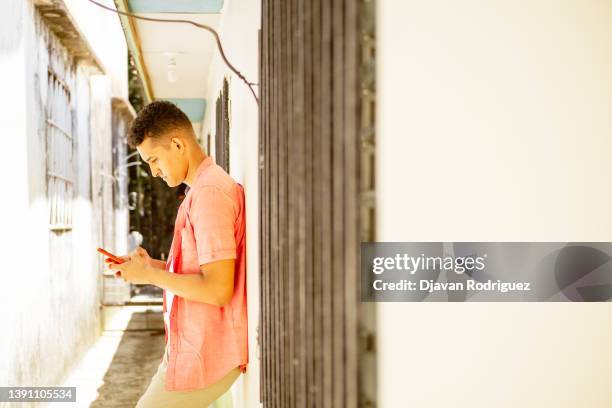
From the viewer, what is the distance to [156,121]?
2.32 m

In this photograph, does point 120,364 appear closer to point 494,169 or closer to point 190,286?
point 190,286

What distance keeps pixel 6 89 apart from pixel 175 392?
249 centimetres

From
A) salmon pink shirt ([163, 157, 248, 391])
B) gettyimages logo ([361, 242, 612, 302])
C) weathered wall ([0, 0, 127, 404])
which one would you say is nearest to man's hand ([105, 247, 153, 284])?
salmon pink shirt ([163, 157, 248, 391])

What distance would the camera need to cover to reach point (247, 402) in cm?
253

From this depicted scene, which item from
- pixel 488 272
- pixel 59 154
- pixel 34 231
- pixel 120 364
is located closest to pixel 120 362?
pixel 120 364

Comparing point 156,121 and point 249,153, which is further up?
point 156,121

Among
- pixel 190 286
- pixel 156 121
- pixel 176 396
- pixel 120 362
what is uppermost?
pixel 156 121

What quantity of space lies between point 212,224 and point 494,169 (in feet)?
3.36

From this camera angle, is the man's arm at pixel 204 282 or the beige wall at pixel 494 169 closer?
the beige wall at pixel 494 169

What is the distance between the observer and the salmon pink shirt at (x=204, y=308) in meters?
2.04

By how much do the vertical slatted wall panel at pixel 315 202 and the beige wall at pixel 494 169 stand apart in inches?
6.7

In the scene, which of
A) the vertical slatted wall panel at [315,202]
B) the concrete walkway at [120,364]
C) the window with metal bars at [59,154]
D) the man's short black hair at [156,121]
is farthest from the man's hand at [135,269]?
the window with metal bars at [59,154]

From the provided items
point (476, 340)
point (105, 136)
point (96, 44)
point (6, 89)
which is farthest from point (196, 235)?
point (105, 136)

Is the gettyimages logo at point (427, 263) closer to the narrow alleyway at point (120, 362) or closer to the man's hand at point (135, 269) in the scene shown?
the man's hand at point (135, 269)
